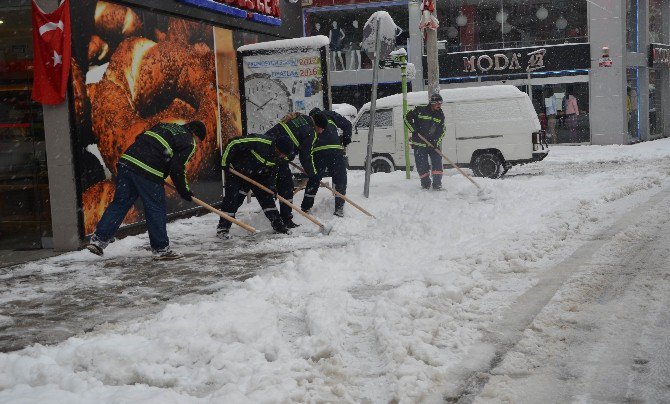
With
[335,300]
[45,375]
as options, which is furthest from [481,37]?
[45,375]

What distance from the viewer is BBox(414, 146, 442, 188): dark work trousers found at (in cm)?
1338

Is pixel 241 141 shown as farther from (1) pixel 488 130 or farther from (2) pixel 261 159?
(1) pixel 488 130

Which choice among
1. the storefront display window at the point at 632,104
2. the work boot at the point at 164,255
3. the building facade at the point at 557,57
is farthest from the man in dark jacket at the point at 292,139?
the storefront display window at the point at 632,104

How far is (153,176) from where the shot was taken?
8.37 meters

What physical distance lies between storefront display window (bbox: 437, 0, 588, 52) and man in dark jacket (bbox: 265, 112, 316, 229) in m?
18.8

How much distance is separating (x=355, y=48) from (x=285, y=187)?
18.8m

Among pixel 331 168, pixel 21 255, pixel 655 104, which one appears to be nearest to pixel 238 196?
pixel 331 168

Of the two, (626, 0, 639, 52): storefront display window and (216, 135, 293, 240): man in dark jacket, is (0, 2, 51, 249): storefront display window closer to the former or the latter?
(216, 135, 293, 240): man in dark jacket

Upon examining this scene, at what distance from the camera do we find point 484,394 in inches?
159

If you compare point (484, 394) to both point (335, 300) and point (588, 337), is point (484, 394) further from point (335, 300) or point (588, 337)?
point (335, 300)

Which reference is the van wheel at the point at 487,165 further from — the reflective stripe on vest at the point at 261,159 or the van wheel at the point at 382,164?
the reflective stripe on vest at the point at 261,159

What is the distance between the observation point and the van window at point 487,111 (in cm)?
1652

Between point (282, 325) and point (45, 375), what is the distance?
5.44ft

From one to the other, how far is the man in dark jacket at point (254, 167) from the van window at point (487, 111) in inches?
298
